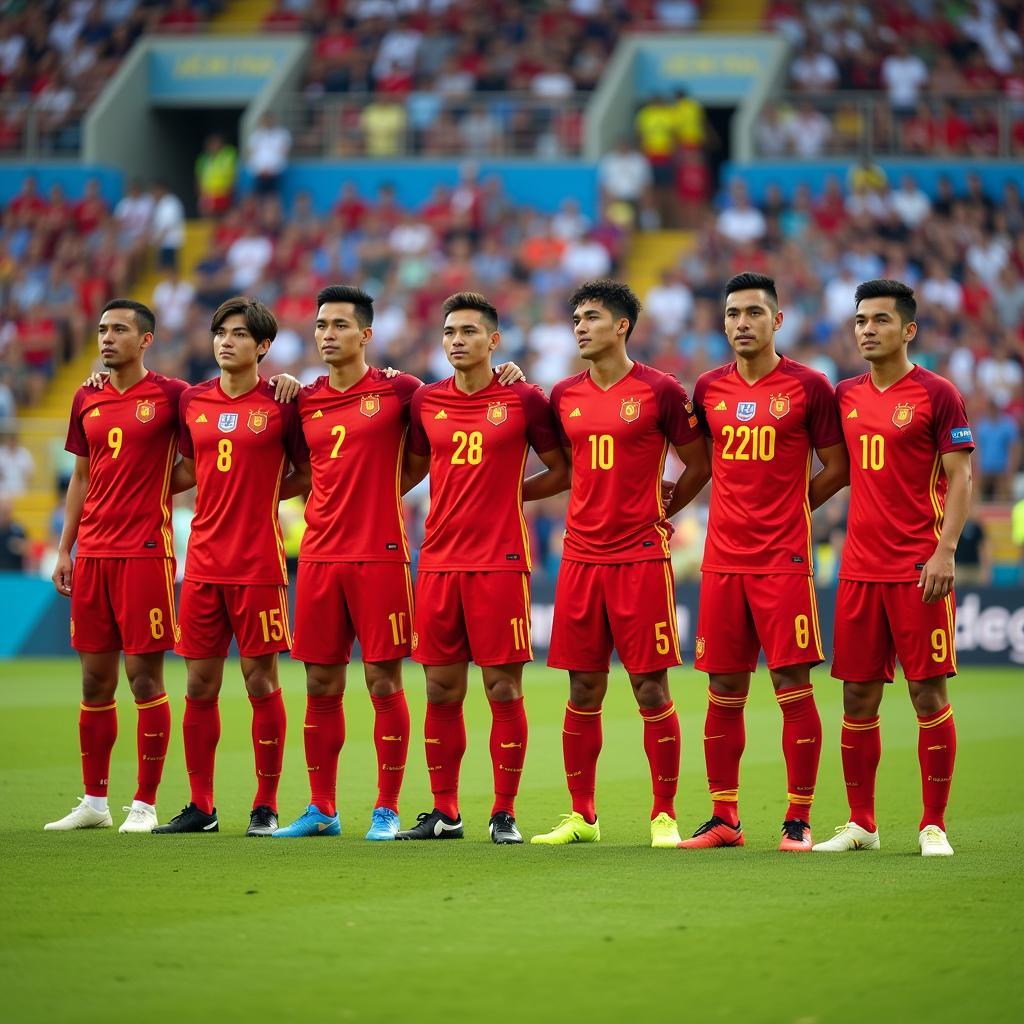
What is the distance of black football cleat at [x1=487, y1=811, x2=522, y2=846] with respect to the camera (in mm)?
8438

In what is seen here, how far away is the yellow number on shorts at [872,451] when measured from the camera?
822cm

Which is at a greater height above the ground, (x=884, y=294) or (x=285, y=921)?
(x=884, y=294)

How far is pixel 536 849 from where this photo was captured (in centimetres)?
819

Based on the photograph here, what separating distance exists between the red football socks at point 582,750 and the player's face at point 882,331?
214 cm

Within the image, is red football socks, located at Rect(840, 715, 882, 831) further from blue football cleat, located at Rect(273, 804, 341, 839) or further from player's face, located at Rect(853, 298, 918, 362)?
blue football cleat, located at Rect(273, 804, 341, 839)

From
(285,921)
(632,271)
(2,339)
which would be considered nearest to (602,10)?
(632,271)

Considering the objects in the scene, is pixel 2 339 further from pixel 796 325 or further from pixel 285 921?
pixel 285 921

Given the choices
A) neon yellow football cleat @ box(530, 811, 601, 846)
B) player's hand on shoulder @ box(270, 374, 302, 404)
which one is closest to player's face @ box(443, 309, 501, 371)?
player's hand on shoulder @ box(270, 374, 302, 404)

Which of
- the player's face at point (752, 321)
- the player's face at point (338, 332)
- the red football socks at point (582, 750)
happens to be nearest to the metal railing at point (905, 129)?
the player's face at point (752, 321)

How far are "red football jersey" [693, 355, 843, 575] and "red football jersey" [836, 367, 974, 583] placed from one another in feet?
0.73

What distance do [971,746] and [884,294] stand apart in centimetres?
565

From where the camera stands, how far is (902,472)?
8.20 meters

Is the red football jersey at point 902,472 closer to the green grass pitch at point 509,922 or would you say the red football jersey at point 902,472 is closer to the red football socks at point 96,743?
the green grass pitch at point 509,922

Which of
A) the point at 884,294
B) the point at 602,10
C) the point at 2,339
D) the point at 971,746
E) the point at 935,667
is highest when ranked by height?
the point at 602,10
